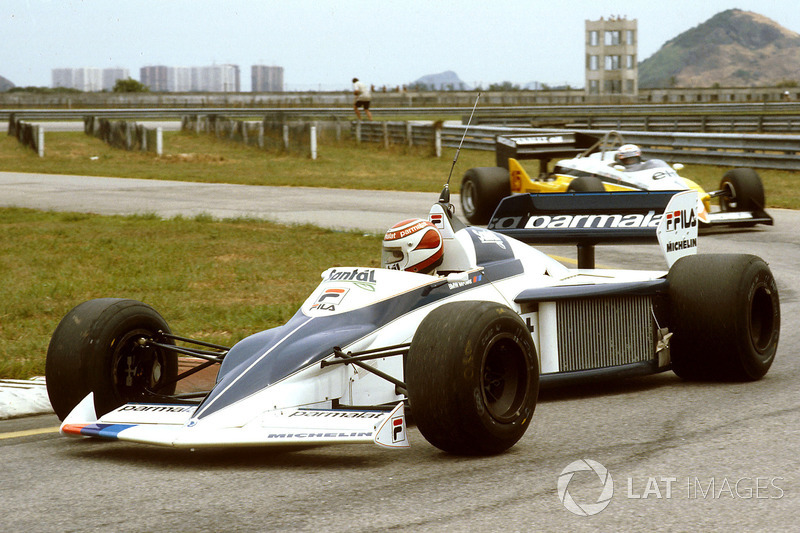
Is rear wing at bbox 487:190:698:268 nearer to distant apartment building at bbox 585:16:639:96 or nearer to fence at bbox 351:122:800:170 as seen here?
fence at bbox 351:122:800:170

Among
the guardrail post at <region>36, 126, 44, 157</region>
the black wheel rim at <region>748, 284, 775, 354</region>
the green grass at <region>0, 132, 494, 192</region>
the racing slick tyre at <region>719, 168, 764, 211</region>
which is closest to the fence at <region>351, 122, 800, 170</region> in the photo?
the green grass at <region>0, 132, 494, 192</region>

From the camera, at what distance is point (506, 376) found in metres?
5.34

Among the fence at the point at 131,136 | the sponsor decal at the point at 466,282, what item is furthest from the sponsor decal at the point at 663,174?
the fence at the point at 131,136

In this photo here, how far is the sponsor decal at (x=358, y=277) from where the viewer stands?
5930 millimetres

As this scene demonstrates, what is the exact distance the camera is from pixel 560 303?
6477 mm

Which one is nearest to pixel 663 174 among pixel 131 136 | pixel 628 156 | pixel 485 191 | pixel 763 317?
pixel 628 156

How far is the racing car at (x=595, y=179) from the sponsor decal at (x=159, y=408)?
10.4 meters

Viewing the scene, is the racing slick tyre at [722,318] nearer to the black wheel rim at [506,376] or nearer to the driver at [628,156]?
the black wheel rim at [506,376]

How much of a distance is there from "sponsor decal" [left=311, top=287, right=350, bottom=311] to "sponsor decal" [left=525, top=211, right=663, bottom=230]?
2924 millimetres

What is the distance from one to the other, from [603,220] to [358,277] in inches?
115

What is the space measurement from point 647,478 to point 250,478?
5.68ft

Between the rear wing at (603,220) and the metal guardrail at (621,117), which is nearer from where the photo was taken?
the rear wing at (603,220)

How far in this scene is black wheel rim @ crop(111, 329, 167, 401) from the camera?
5934 mm

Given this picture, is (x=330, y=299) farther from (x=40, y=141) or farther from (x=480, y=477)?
(x=40, y=141)
